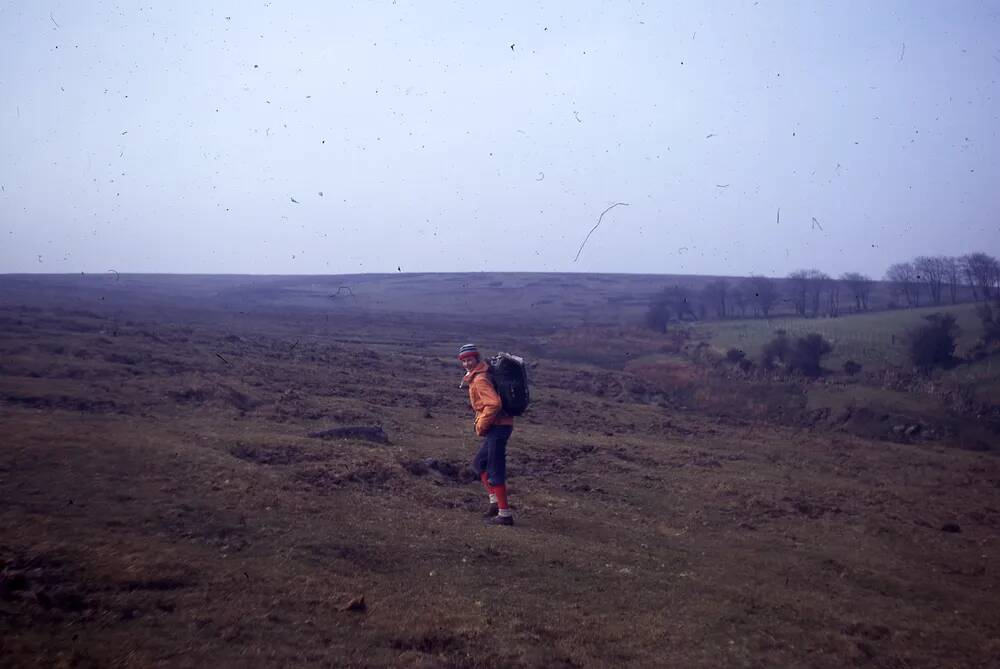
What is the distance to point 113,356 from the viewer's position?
2025cm

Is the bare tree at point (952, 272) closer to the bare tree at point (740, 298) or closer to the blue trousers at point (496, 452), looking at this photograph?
the bare tree at point (740, 298)

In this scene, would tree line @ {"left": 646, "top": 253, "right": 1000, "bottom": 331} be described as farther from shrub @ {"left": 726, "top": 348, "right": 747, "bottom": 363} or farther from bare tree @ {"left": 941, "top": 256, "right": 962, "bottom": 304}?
shrub @ {"left": 726, "top": 348, "right": 747, "bottom": 363}

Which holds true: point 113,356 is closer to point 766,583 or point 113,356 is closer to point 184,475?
point 184,475

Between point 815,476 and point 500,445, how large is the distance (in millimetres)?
7799

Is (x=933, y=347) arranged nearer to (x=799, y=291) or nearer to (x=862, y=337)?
(x=862, y=337)

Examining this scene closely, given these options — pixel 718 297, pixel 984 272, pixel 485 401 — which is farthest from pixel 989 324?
pixel 718 297

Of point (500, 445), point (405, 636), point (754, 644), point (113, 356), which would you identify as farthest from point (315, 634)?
point (113, 356)

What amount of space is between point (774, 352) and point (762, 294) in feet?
94.6

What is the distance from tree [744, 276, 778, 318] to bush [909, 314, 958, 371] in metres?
28.5

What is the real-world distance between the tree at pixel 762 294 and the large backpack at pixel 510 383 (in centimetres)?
5113

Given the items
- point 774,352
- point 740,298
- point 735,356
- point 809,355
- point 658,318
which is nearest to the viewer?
point 809,355

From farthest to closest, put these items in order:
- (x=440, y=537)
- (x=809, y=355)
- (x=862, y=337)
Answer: (x=862, y=337)
(x=809, y=355)
(x=440, y=537)

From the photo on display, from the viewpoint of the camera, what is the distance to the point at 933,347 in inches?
1113

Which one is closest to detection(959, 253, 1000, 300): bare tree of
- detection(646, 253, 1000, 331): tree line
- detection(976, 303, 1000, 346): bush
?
detection(646, 253, 1000, 331): tree line
